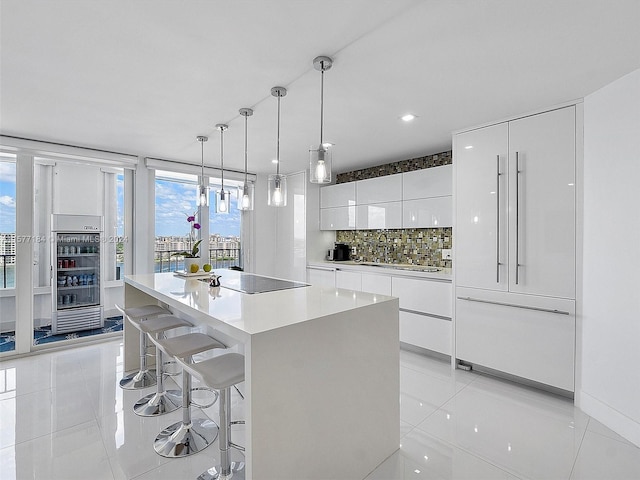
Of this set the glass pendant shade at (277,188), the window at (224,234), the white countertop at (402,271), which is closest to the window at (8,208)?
the window at (224,234)

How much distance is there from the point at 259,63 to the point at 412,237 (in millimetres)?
3068

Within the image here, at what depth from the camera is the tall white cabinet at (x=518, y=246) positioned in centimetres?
262

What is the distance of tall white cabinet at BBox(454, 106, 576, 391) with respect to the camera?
2.62 metres

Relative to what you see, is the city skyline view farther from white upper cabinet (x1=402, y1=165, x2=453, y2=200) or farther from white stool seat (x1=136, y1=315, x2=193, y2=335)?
white upper cabinet (x1=402, y1=165, x2=453, y2=200)

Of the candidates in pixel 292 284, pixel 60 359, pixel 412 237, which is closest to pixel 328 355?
pixel 292 284

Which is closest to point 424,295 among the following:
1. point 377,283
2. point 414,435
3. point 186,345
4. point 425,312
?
point 425,312

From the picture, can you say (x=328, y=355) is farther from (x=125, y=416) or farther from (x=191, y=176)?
(x=191, y=176)

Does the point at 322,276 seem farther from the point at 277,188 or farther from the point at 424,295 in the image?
the point at 277,188

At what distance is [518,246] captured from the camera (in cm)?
286

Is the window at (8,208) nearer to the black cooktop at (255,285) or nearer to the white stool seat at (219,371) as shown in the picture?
the black cooktop at (255,285)

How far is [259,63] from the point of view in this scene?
2.02 m

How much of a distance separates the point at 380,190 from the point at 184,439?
135 inches

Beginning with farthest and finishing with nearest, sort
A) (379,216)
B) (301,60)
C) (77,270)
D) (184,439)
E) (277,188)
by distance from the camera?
(379,216)
(77,270)
(277,188)
(184,439)
(301,60)

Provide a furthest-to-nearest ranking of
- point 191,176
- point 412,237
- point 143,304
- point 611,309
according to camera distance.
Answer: point 191,176
point 412,237
point 143,304
point 611,309
